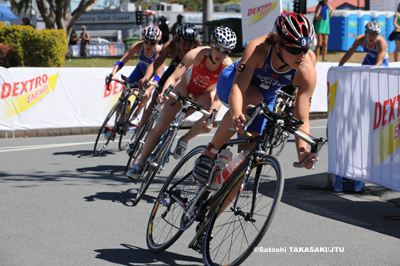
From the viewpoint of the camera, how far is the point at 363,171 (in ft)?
20.1

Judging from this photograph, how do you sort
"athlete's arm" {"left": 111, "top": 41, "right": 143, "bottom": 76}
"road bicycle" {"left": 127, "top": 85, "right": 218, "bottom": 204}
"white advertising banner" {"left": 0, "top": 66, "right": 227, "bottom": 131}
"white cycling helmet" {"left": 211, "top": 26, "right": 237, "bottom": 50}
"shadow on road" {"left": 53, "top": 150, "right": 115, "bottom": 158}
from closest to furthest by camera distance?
"white cycling helmet" {"left": 211, "top": 26, "right": 237, "bottom": 50}, "road bicycle" {"left": 127, "top": 85, "right": 218, "bottom": 204}, "athlete's arm" {"left": 111, "top": 41, "right": 143, "bottom": 76}, "shadow on road" {"left": 53, "top": 150, "right": 115, "bottom": 158}, "white advertising banner" {"left": 0, "top": 66, "right": 227, "bottom": 131}

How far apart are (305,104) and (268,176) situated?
76 cm

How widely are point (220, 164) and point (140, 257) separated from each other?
104cm

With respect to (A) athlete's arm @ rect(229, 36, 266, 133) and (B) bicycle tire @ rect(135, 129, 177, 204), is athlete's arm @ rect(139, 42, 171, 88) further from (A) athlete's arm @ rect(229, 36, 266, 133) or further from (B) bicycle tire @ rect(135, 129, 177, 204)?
(A) athlete's arm @ rect(229, 36, 266, 133)

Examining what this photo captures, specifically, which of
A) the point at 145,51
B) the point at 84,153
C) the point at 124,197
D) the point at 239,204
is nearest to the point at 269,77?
the point at 239,204

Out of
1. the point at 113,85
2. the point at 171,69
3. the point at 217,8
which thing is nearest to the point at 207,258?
the point at 171,69

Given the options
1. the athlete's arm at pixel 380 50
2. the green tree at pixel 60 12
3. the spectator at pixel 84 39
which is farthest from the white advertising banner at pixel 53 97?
the spectator at pixel 84 39

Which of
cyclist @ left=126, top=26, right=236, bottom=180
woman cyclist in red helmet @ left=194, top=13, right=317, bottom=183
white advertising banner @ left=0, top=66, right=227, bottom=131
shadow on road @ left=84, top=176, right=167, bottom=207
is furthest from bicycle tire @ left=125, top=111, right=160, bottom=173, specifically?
white advertising banner @ left=0, top=66, right=227, bottom=131

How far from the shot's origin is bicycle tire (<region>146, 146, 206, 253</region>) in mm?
4334

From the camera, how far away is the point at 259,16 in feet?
39.0

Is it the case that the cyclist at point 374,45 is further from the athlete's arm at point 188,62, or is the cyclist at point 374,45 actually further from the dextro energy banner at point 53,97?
the dextro energy banner at point 53,97

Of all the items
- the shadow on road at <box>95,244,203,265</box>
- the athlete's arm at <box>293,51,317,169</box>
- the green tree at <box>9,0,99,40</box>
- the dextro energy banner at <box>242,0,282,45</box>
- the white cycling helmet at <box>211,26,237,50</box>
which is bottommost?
the shadow on road at <box>95,244,203,265</box>

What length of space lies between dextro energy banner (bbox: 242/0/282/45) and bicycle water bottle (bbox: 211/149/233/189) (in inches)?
262

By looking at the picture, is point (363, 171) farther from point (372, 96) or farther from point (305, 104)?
point (305, 104)
